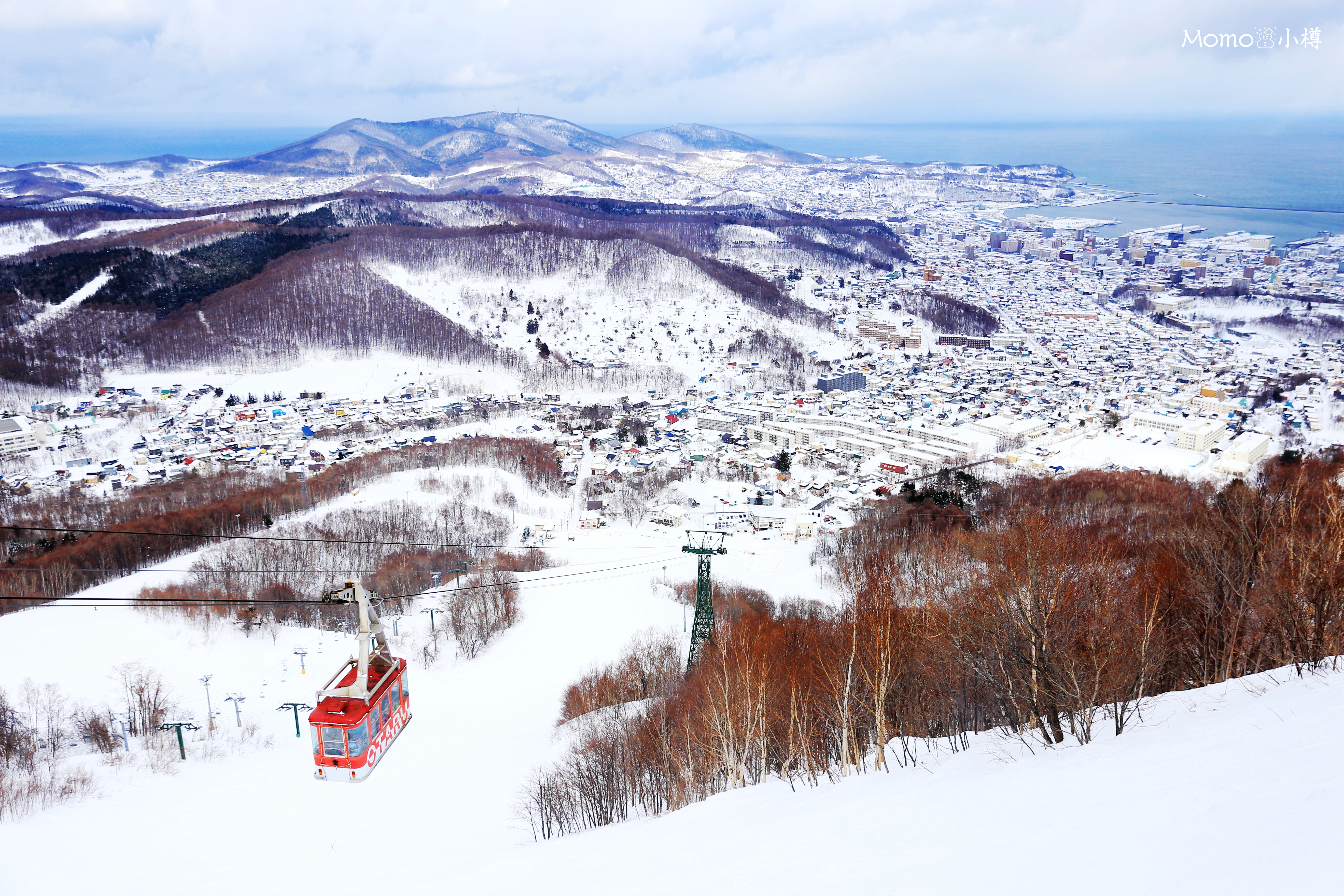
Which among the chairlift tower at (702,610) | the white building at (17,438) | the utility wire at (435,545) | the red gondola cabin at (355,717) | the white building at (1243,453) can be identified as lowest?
the utility wire at (435,545)

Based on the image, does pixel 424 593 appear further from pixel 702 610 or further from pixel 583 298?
pixel 583 298

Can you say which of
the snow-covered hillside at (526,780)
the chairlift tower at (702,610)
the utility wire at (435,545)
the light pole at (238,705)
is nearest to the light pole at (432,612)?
the snow-covered hillside at (526,780)

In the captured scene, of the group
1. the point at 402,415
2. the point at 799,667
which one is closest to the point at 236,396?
the point at 402,415

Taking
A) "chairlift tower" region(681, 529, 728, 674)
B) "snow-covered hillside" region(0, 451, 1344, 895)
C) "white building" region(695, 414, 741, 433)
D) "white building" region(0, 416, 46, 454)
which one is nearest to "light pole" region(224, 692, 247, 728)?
"snow-covered hillside" region(0, 451, 1344, 895)

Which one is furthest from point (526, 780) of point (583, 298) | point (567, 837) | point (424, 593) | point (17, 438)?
point (583, 298)

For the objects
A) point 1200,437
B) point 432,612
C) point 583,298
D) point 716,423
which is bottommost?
point 432,612

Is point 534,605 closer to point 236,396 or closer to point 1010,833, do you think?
point 1010,833

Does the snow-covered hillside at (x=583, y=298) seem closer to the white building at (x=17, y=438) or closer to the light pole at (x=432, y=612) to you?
the white building at (x=17, y=438)
